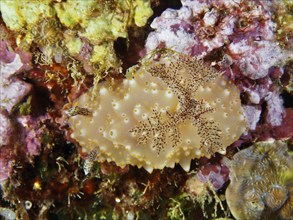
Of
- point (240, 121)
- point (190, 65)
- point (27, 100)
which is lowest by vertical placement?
point (240, 121)

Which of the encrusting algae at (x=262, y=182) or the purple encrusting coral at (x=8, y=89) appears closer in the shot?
the purple encrusting coral at (x=8, y=89)

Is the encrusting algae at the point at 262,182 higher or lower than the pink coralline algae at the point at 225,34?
lower

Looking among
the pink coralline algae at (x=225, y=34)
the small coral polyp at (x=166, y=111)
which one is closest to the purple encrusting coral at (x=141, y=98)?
the pink coralline algae at (x=225, y=34)

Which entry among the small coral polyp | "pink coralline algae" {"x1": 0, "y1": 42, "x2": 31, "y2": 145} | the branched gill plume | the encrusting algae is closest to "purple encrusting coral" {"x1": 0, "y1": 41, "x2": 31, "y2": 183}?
"pink coralline algae" {"x1": 0, "y1": 42, "x2": 31, "y2": 145}

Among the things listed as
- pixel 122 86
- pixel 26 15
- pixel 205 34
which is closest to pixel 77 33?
pixel 26 15

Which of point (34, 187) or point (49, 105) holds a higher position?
point (49, 105)

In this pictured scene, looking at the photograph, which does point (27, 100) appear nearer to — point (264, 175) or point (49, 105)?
point (49, 105)

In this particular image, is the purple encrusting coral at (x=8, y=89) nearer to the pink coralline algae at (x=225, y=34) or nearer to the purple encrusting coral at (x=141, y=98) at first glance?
the purple encrusting coral at (x=141, y=98)
